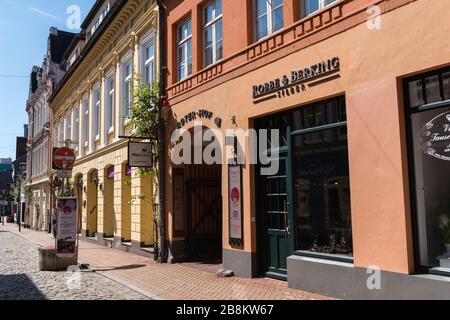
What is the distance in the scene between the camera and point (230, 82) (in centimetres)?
1048

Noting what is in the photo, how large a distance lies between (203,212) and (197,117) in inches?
133

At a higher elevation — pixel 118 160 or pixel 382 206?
pixel 118 160

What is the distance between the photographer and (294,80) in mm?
8539

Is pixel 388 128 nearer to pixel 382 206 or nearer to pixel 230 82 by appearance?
pixel 382 206

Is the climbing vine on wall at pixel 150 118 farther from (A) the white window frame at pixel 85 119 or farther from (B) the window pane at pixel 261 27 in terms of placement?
(A) the white window frame at pixel 85 119

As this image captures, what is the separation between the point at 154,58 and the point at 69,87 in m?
14.6

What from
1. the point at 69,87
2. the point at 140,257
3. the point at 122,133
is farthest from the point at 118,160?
the point at 69,87

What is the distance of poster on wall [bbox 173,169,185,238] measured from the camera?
42.8 feet

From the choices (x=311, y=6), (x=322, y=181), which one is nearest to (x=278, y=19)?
(x=311, y=6)

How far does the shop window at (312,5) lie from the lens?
8.16 m

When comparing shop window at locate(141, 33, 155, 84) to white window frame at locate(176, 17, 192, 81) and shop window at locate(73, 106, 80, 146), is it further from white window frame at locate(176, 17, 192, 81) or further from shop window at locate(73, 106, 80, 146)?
shop window at locate(73, 106, 80, 146)

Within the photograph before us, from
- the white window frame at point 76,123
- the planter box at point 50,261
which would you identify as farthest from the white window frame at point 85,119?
the planter box at point 50,261

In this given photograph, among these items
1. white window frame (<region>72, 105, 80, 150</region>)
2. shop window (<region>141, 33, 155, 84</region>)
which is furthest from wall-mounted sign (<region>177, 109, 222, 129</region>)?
white window frame (<region>72, 105, 80, 150</region>)

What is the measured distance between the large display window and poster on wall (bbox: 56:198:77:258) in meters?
8.72
